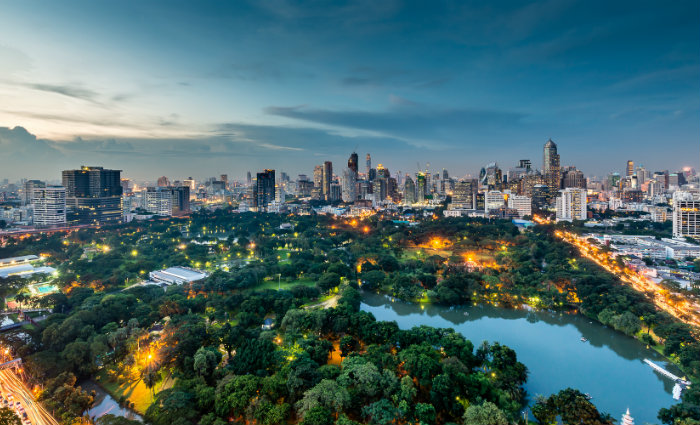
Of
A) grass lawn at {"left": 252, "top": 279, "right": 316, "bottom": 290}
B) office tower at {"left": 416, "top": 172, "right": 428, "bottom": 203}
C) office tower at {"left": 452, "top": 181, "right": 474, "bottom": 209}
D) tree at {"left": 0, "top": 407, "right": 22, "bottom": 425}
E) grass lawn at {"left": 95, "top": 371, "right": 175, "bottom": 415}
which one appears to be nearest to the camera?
tree at {"left": 0, "top": 407, "right": 22, "bottom": 425}

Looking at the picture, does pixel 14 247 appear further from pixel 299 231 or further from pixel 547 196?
pixel 547 196

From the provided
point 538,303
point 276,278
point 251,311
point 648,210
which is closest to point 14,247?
point 276,278

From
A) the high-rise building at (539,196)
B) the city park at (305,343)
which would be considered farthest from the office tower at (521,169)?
the city park at (305,343)

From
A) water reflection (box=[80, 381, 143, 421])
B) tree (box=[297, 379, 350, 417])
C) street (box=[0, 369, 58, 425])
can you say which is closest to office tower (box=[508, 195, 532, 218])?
tree (box=[297, 379, 350, 417])

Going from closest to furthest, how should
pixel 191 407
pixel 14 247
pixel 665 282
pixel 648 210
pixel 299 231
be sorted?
pixel 191 407, pixel 665 282, pixel 14 247, pixel 299 231, pixel 648 210

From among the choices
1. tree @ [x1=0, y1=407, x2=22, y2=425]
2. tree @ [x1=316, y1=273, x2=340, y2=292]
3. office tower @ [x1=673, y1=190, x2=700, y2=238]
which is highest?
office tower @ [x1=673, y1=190, x2=700, y2=238]

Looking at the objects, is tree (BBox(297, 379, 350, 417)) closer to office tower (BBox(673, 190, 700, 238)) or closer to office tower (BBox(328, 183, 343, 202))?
office tower (BBox(673, 190, 700, 238))
